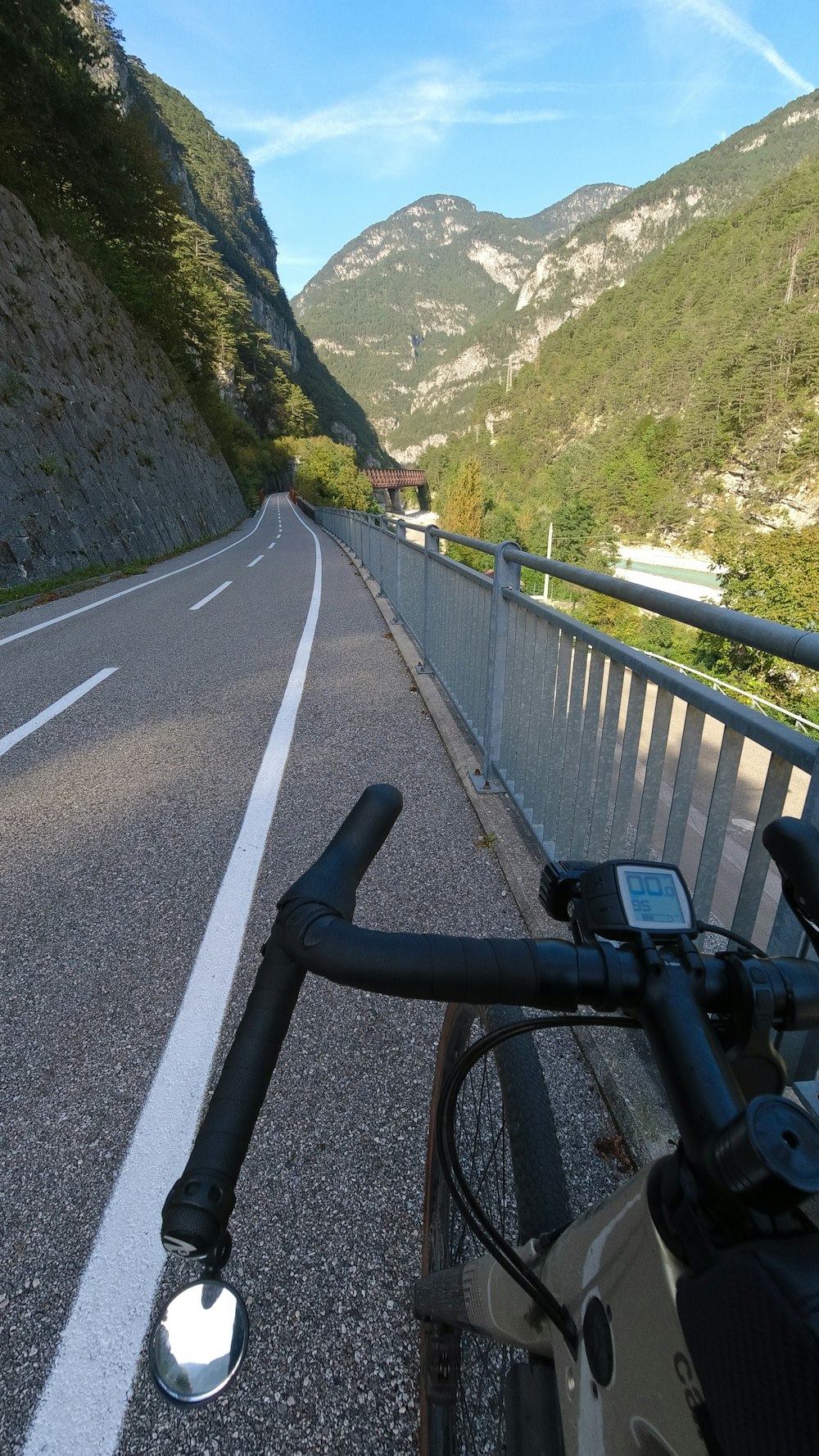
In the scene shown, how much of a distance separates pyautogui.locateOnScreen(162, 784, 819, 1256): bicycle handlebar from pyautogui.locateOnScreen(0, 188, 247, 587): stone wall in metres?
14.6

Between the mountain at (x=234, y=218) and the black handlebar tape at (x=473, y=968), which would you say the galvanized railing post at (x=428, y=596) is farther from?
the mountain at (x=234, y=218)

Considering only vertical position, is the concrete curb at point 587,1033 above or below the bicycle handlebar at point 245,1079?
below

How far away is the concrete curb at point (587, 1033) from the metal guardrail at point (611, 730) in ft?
0.38

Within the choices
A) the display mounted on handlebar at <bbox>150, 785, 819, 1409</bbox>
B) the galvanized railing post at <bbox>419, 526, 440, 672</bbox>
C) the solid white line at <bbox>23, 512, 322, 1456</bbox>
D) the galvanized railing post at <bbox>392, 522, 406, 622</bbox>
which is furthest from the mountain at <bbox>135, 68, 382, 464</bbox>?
the display mounted on handlebar at <bbox>150, 785, 819, 1409</bbox>

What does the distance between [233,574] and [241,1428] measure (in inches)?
586

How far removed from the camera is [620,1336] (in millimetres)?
609

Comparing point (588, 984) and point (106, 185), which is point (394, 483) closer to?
point (106, 185)

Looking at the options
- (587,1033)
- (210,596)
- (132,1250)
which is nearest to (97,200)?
(210,596)

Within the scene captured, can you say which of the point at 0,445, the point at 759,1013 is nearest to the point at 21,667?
the point at 759,1013

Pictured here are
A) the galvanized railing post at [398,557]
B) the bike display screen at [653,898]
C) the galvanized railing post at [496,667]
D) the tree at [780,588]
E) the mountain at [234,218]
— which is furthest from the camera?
the mountain at [234,218]

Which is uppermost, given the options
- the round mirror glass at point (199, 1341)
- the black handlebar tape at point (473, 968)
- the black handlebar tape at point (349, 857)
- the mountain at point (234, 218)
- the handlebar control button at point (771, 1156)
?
the mountain at point (234, 218)

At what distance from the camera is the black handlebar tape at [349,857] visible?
0.79 metres

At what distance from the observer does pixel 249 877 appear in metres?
3.22

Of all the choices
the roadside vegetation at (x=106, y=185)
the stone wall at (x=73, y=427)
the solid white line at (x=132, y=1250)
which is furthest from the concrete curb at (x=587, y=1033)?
the roadside vegetation at (x=106, y=185)
